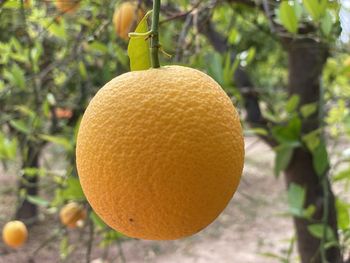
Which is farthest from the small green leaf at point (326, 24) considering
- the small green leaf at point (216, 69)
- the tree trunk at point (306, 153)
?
the tree trunk at point (306, 153)

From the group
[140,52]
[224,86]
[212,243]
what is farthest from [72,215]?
[212,243]

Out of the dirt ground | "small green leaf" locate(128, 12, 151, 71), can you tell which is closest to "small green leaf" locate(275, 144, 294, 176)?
"small green leaf" locate(128, 12, 151, 71)

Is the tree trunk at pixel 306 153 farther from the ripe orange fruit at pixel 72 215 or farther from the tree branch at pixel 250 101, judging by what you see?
the ripe orange fruit at pixel 72 215

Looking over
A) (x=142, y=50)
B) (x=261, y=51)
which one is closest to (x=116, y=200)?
(x=142, y=50)

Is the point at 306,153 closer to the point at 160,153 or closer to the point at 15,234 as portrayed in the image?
the point at 15,234

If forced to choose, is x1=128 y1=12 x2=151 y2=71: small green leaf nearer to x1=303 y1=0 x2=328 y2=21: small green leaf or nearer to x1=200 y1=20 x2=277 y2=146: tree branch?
x1=303 y1=0 x2=328 y2=21: small green leaf

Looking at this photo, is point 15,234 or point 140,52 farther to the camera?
point 15,234

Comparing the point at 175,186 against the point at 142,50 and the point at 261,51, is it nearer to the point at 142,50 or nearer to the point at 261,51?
the point at 142,50
